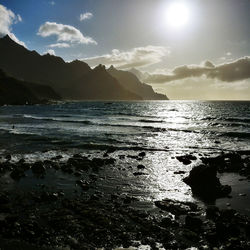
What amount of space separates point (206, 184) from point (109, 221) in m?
8.01

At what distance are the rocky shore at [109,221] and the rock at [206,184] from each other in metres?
0.06

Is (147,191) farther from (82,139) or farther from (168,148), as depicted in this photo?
(82,139)

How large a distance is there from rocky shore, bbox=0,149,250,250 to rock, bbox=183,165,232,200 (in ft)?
0.19

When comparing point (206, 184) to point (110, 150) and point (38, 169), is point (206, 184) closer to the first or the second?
point (38, 169)

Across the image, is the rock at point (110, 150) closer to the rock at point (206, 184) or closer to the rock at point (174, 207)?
the rock at point (206, 184)

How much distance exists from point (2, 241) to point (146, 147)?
23593 mm

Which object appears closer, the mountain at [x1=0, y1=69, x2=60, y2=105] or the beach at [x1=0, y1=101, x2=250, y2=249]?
the beach at [x1=0, y1=101, x2=250, y2=249]

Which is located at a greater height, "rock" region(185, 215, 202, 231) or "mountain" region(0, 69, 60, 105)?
"mountain" region(0, 69, 60, 105)

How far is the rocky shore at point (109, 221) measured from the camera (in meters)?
10.1

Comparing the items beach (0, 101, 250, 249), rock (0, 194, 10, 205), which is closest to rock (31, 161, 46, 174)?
beach (0, 101, 250, 249)

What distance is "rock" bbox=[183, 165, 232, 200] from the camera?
1616cm

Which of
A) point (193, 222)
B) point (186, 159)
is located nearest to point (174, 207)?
point (193, 222)

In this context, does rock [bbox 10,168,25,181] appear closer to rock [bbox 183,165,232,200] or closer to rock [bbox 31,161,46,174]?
rock [bbox 31,161,46,174]

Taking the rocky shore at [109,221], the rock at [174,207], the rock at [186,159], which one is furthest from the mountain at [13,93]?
the rock at [174,207]
